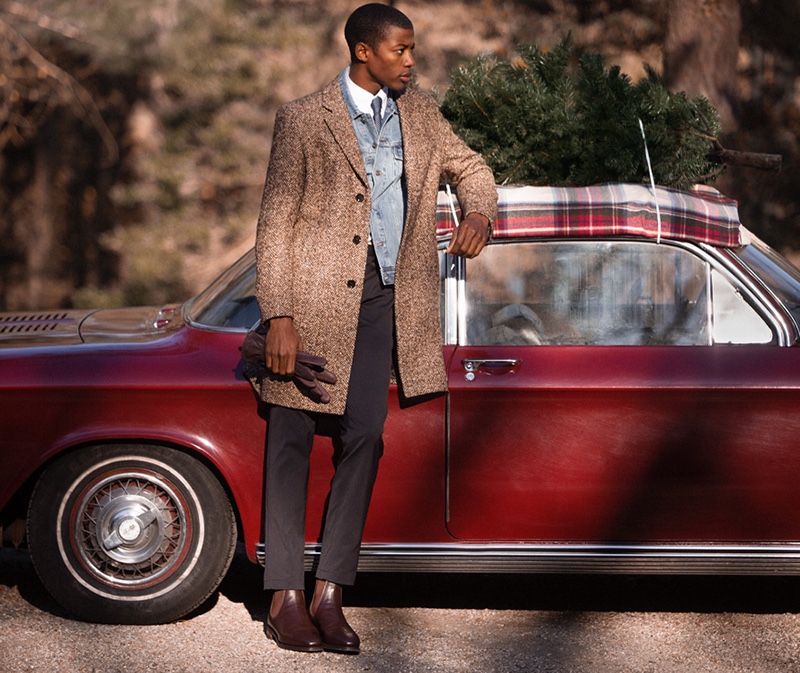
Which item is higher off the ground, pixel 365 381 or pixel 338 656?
pixel 365 381

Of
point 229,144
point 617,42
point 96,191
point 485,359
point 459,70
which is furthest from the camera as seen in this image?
point 96,191

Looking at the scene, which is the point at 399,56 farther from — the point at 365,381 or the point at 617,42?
the point at 617,42

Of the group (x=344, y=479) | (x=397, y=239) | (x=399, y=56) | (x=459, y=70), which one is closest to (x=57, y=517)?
A: (x=344, y=479)

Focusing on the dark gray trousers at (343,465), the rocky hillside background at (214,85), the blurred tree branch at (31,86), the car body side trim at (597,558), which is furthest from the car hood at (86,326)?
the blurred tree branch at (31,86)

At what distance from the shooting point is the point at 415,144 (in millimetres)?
4133

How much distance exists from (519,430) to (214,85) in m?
13.5

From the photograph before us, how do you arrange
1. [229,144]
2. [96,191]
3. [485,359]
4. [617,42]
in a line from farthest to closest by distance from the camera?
[96,191]
[229,144]
[617,42]
[485,359]

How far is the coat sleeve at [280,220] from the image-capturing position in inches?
156

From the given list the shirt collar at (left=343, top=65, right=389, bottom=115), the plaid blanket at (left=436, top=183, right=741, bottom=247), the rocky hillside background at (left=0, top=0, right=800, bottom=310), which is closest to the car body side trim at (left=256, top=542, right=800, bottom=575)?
the plaid blanket at (left=436, top=183, right=741, bottom=247)

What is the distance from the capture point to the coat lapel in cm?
404

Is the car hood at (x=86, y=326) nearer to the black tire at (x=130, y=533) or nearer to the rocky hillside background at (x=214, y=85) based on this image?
the black tire at (x=130, y=533)

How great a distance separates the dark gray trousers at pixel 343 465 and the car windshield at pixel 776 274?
127 cm

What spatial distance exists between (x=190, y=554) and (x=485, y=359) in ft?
3.93

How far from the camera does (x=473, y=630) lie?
4.44 meters
